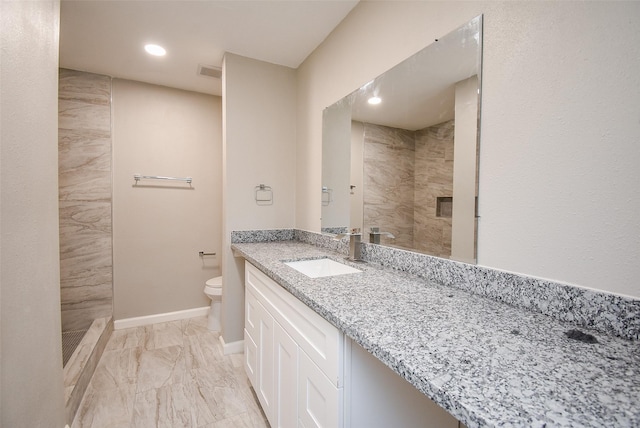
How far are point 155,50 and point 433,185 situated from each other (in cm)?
231

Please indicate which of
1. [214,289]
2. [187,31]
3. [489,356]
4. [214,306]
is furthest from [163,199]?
[489,356]

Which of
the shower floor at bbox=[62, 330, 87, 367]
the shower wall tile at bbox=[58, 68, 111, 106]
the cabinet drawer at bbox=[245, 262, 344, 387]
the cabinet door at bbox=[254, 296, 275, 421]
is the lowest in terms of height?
the shower floor at bbox=[62, 330, 87, 367]

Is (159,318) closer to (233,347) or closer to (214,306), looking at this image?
(214,306)

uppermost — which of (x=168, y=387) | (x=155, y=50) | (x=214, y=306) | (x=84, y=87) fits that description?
(x=155, y=50)

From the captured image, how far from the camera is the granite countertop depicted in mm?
469

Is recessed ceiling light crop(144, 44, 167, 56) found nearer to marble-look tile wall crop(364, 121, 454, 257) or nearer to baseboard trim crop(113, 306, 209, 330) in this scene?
marble-look tile wall crop(364, 121, 454, 257)

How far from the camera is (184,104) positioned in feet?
9.61

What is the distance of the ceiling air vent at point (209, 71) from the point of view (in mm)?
2461

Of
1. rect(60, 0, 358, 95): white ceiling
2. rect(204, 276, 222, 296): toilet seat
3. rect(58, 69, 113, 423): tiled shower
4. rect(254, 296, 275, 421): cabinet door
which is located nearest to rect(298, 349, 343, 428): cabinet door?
rect(254, 296, 275, 421): cabinet door

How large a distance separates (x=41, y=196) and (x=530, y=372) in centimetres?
166

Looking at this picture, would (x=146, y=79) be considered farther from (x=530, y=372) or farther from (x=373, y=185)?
(x=530, y=372)

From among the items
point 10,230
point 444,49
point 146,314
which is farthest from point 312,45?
point 146,314

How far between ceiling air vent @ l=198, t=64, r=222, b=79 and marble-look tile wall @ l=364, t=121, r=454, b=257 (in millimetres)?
1626

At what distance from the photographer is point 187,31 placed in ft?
6.47
